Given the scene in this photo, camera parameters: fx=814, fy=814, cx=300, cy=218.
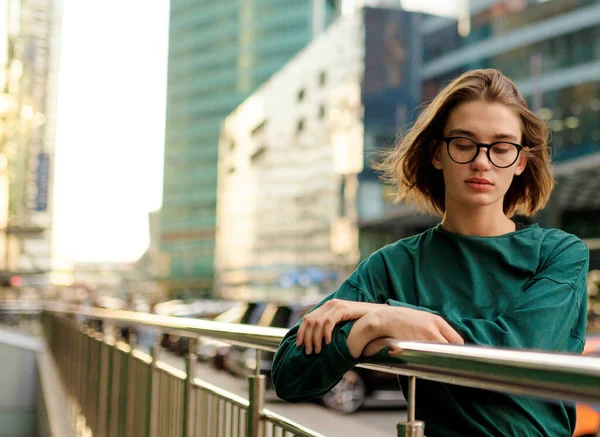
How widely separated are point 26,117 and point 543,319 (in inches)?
2009

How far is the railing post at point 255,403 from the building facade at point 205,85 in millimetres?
105492

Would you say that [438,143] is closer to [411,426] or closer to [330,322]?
[330,322]

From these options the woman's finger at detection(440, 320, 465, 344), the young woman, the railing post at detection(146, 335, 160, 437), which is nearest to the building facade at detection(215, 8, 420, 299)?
the railing post at detection(146, 335, 160, 437)

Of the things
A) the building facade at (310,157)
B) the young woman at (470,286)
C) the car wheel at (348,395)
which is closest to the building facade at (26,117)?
the building facade at (310,157)

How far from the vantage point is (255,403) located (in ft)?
8.71

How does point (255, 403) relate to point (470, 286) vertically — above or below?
below

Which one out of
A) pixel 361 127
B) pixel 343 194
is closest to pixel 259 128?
pixel 343 194

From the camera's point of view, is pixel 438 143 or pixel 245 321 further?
pixel 245 321

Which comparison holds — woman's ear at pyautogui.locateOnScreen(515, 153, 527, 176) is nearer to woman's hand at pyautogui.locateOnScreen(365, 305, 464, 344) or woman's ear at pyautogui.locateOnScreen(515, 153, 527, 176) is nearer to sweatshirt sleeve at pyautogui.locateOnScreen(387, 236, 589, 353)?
sweatshirt sleeve at pyautogui.locateOnScreen(387, 236, 589, 353)

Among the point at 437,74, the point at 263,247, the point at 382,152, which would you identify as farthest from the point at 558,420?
the point at 263,247

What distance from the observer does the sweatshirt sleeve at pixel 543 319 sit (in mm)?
1844

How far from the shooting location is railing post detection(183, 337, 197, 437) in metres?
3.39

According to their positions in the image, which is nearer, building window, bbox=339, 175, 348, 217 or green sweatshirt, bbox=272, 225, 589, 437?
green sweatshirt, bbox=272, 225, 589, 437

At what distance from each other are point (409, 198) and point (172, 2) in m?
136
